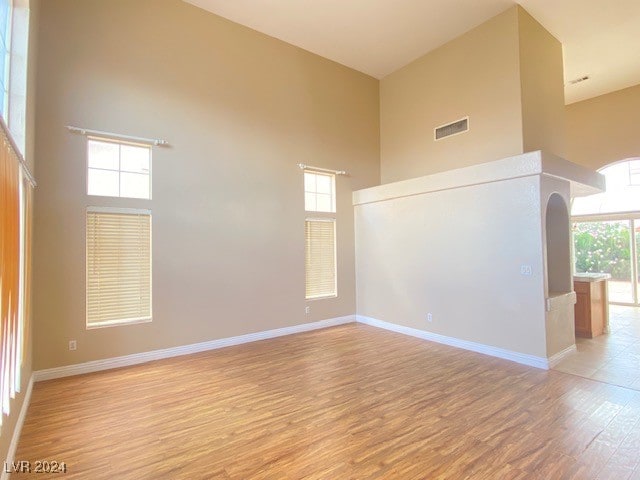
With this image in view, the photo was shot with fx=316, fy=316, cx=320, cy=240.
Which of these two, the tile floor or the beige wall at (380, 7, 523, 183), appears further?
the beige wall at (380, 7, 523, 183)

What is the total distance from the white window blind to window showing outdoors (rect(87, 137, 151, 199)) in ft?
8.88

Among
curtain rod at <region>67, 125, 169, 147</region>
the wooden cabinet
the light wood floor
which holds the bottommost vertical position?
the light wood floor

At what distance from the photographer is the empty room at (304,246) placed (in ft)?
7.94

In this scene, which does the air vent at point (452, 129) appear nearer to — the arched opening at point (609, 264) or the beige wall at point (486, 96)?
the beige wall at point (486, 96)

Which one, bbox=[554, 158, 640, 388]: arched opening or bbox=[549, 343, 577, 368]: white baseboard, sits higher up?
bbox=[554, 158, 640, 388]: arched opening

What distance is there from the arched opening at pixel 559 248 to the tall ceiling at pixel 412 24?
2.95m

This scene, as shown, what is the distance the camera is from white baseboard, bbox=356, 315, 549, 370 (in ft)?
12.8

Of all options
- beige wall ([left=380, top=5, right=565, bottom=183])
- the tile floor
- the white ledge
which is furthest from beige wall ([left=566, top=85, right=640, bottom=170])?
the tile floor

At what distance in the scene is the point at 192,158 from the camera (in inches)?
181

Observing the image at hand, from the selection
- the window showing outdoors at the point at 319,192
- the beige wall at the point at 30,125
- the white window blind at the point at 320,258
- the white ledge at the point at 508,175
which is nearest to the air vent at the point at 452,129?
the white ledge at the point at 508,175

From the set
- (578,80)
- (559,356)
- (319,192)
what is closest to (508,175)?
(559,356)

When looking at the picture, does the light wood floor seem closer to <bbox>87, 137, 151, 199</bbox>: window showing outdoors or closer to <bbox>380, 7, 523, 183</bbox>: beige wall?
<bbox>87, 137, 151, 199</bbox>: window showing outdoors

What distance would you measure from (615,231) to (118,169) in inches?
409

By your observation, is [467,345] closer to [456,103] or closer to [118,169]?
[456,103]
